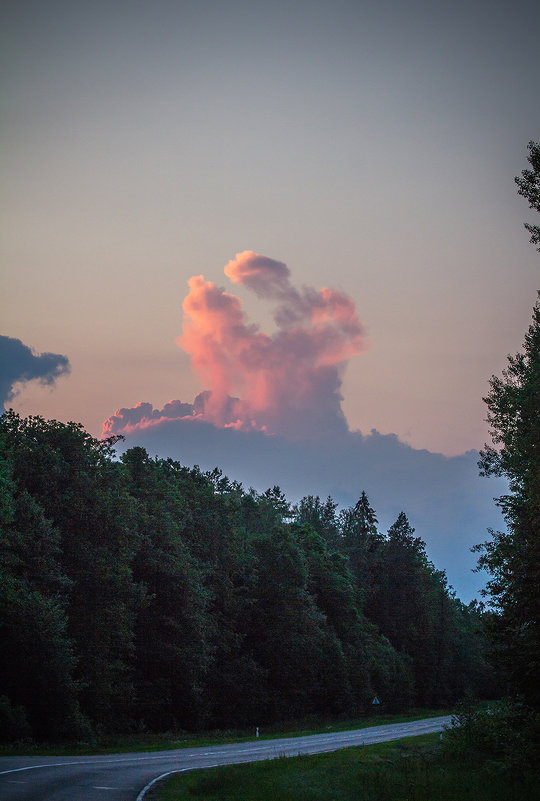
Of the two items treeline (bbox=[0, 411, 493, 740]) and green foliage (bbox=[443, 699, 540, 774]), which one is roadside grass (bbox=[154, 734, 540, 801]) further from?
treeline (bbox=[0, 411, 493, 740])

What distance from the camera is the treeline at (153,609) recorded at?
111 feet

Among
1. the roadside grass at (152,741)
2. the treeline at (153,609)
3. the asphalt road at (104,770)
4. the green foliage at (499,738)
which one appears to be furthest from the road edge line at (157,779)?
the treeline at (153,609)

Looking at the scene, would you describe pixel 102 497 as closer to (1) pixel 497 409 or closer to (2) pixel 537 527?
(1) pixel 497 409

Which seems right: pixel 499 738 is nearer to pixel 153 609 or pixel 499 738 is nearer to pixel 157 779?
pixel 157 779

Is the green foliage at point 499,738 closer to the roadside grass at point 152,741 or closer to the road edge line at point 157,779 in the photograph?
the road edge line at point 157,779

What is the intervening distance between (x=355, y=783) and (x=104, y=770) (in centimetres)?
808

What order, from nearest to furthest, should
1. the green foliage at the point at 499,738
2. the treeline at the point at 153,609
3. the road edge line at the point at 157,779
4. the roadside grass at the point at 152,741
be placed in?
the road edge line at the point at 157,779 → the green foliage at the point at 499,738 → the roadside grass at the point at 152,741 → the treeline at the point at 153,609

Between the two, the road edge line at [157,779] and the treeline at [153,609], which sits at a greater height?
the treeline at [153,609]

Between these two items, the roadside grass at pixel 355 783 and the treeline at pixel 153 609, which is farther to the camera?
the treeline at pixel 153 609

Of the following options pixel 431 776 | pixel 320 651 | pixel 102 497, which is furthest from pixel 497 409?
pixel 320 651

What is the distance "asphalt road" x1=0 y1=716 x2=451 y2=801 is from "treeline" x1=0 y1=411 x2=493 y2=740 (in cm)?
Result: 594

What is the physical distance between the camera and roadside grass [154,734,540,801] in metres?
17.3

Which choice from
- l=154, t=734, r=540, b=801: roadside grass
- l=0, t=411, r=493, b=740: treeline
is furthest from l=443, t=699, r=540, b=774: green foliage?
l=0, t=411, r=493, b=740: treeline

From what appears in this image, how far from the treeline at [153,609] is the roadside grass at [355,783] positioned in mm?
13164
